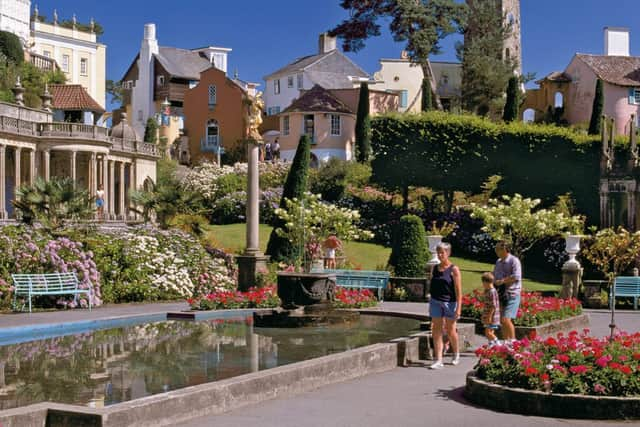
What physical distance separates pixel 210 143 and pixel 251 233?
173 ft

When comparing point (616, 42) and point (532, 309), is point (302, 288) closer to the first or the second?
point (532, 309)

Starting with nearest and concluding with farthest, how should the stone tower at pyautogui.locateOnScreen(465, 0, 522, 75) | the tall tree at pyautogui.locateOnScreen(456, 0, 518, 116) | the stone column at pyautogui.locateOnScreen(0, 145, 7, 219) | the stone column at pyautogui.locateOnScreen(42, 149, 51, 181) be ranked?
the stone column at pyautogui.locateOnScreen(0, 145, 7, 219), the stone column at pyautogui.locateOnScreen(42, 149, 51, 181), the tall tree at pyautogui.locateOnScreen(456, 0, 518, 116), the stone tower at pyautogui.locateOnScreen(465, 0, 522, 75)

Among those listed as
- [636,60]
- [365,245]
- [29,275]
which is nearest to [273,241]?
[365,245]

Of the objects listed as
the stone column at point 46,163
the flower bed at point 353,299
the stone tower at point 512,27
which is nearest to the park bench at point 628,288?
the flower bed at point 353,299

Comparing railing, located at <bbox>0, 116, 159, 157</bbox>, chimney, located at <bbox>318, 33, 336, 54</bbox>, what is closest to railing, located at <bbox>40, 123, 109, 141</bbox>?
railing, located at <bbox>0, 116, 159, 157</bbox>

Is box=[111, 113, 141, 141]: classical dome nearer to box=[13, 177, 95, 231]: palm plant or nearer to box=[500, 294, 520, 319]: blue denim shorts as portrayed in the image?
box=[13, 177, 95, 231]: palm plant

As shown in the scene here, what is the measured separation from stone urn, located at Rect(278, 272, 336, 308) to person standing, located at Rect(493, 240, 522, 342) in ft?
16.1

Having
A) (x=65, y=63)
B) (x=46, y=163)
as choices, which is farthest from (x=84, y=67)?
(x=46, y=163)

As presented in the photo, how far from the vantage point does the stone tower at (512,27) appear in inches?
2972

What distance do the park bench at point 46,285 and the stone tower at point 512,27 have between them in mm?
56660

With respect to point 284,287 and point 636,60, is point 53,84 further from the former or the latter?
point 284,287

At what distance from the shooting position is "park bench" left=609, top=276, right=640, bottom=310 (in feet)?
84.1

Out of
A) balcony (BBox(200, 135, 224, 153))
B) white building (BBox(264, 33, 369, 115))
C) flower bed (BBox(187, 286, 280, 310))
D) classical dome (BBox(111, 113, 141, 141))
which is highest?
white building (BBox(264, 33, 369, 115))

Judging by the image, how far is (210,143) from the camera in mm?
77000
